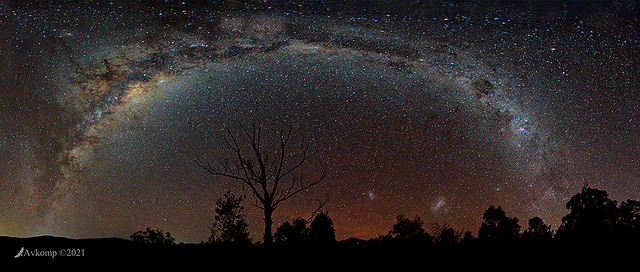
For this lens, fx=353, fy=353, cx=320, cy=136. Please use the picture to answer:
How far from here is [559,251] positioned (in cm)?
824

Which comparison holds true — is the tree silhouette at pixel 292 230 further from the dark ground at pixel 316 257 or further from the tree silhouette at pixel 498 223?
the dark ground at pixel 316 257

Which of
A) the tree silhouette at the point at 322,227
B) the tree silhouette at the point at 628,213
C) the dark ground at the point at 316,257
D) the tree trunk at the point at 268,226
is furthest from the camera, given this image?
the tree silhouette at the point at 322,227

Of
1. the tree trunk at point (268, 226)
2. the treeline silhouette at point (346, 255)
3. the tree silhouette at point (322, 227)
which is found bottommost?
the treeline silhouette at point (346, 255)

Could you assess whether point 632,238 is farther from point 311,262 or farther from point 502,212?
point 502,212

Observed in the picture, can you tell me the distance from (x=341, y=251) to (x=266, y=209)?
472cm

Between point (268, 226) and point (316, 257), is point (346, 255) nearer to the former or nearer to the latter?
point (316, 257)

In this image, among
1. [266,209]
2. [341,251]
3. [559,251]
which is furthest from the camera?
[266,209]

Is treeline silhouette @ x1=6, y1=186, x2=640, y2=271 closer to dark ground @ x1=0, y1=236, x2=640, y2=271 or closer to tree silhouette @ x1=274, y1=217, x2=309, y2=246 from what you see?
dark ground @ x1=0, y1=236, x2=640, y2=271

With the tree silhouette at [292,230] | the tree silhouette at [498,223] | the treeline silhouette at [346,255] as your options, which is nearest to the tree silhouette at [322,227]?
the tree silhouette at [292,230]

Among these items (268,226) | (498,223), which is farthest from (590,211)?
(268,226)

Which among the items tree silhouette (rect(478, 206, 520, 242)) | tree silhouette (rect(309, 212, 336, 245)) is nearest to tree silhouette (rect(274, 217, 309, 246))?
tree silhouette (rect(309, 212, 336, 245))

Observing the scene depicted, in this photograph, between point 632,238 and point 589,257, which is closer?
point 589,257

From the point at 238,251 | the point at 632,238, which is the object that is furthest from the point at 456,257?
the point at 238,251

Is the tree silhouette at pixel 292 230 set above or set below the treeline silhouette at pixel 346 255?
above
